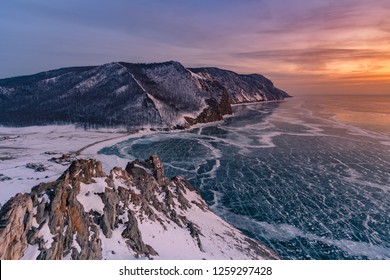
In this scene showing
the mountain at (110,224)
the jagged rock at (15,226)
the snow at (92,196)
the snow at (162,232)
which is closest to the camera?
the jagged rock at (15,226)

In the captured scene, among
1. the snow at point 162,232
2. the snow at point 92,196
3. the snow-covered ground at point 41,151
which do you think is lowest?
the snow-covered ground at point 41,151

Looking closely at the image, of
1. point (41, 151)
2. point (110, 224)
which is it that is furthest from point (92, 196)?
point (41, 151)

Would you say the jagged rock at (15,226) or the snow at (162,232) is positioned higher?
the jagged rock at (15,226)

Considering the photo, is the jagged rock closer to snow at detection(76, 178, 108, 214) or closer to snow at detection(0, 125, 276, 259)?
snow at detection(0, 125, 276, 259)

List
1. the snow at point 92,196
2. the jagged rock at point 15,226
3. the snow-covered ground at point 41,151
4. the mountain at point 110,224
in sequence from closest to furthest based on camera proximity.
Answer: the jagged rock at point 15,226 → the mountain at point 110,224 → the snow at point 92,196 → the snow-covered ground at point 41,151

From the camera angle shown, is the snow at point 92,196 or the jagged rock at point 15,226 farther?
the snow at point 92,196

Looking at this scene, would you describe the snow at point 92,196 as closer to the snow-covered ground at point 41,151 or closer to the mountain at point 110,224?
the mountain at point 110,224

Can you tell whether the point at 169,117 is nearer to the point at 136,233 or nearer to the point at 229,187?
the point at 229,187

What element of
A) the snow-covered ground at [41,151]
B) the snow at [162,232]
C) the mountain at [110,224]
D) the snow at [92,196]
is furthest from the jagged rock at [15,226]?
the snow-covered ground at [41,151]
